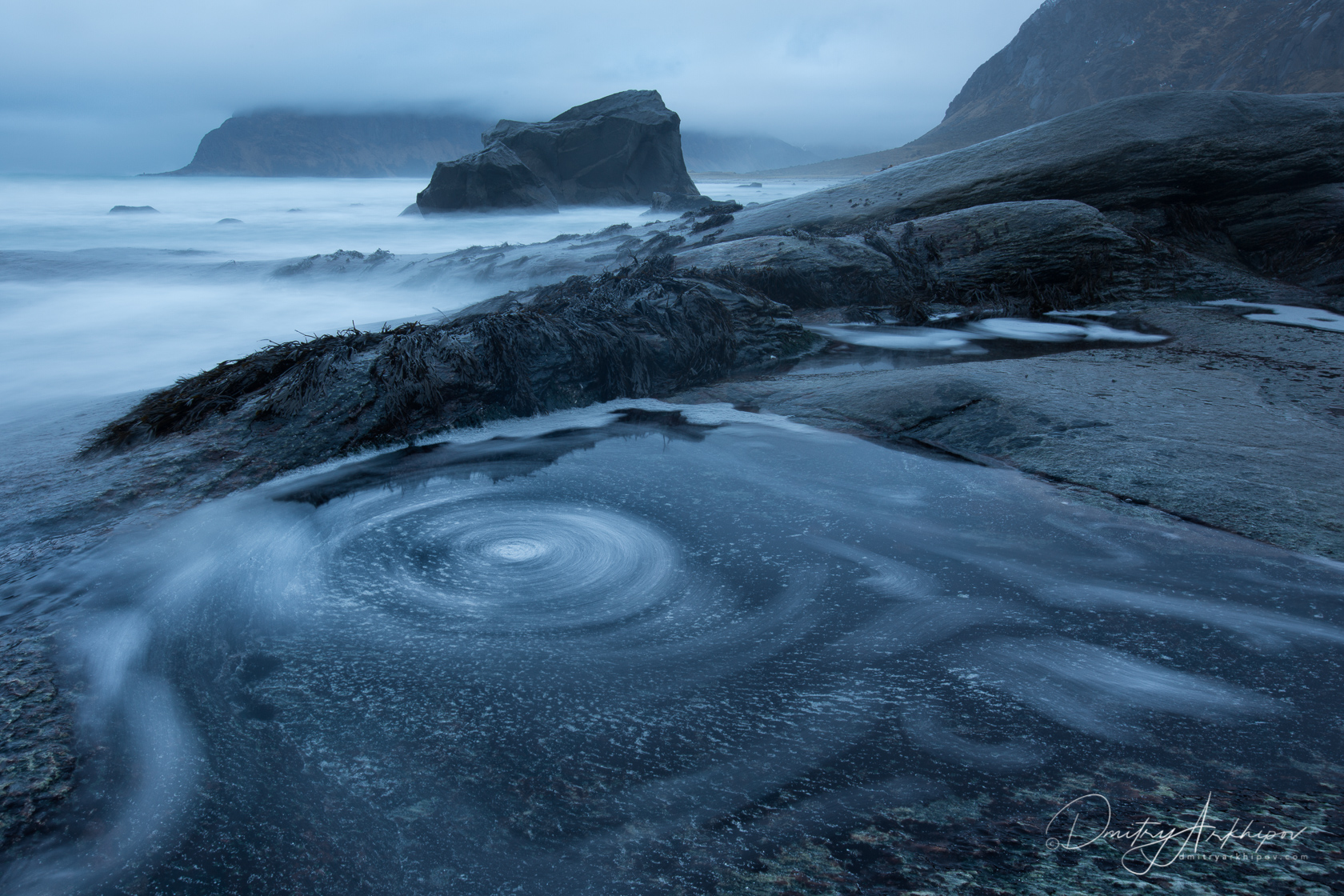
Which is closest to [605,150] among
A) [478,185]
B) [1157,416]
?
[478,185]

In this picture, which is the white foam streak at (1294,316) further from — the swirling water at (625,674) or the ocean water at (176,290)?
the ocean water at (176,290)

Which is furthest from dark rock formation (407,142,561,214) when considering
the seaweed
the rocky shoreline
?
the seaweed

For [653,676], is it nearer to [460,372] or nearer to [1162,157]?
[460,372]

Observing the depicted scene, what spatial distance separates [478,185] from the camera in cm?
2553

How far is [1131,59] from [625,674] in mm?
129902

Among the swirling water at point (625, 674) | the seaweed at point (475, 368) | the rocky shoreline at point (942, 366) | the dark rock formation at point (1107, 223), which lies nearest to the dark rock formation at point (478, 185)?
the rocky shoreline at point (942, 366)

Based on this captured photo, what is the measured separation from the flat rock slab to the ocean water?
4194mm

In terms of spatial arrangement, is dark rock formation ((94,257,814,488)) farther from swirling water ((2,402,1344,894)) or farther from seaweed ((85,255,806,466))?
swirling water ((2,402,1344,894))

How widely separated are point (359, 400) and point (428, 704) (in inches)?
102

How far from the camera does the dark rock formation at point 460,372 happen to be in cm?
377

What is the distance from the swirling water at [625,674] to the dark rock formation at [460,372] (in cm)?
71

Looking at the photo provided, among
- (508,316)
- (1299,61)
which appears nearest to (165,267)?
(508,316)

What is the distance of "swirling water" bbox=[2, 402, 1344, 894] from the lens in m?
1.51

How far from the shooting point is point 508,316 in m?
4.92
